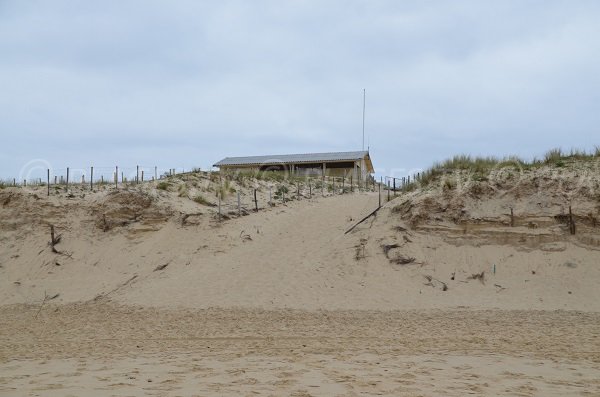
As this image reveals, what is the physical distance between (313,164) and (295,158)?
1372mm

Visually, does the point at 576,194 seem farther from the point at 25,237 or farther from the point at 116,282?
the point at 25,237

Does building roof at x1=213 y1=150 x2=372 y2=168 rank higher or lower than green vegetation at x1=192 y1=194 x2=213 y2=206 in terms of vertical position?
higher

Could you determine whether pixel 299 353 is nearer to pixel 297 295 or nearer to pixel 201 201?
pixel 297 295

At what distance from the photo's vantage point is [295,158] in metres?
34.8

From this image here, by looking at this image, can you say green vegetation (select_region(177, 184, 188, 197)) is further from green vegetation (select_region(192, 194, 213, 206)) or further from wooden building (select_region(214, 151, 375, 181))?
wooden building (select_region(214, 151, 375, 181))

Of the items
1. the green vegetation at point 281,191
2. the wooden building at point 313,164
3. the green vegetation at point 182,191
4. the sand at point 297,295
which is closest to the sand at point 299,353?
the sand at point 297,295

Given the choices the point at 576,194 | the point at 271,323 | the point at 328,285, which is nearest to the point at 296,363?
the point at 271,323

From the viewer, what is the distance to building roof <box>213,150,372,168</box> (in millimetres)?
33375

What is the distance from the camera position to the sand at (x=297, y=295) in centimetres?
674

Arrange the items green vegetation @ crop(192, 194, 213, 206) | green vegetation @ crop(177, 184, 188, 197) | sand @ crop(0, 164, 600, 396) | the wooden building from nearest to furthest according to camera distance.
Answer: sand @ crop(0, 164, 600, 396)
green vegetation @ crop(192, 194, 213, 206)
green vegetation @ crop(177, 184, 188, 197)
the wooden building

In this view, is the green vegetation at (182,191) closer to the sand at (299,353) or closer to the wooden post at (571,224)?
the sand at (299,353)

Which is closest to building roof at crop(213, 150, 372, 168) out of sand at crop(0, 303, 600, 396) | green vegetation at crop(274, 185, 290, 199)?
green vegetation at crop(274, 185, 290, 199)

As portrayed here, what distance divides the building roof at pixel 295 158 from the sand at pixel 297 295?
1151 cm

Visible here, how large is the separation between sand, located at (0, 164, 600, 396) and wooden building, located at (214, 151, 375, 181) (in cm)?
1117
